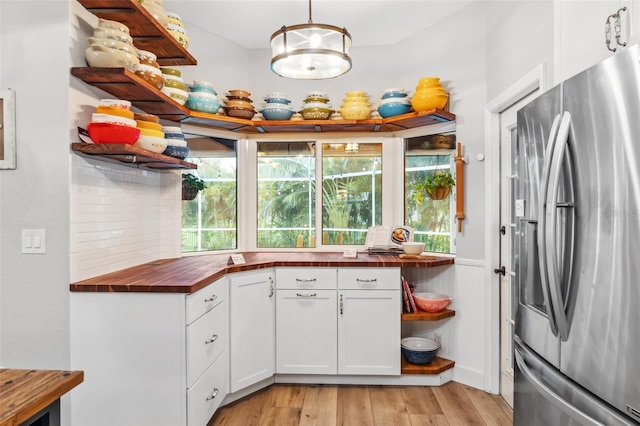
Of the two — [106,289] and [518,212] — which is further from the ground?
[518,212]

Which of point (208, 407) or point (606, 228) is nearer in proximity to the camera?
point (606, 228)

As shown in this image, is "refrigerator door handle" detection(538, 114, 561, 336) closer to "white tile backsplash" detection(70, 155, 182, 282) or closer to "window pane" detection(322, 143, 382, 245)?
"white tile backsplash" detection(70, 155, 182, 282)

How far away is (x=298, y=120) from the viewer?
3205mm

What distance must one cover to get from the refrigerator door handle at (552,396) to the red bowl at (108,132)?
1.95 metres

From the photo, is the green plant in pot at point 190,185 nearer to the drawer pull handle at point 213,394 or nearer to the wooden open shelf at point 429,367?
the drawer pull handle at point 213,394

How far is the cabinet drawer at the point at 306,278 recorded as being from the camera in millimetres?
2852

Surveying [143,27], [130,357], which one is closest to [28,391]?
[130,357]

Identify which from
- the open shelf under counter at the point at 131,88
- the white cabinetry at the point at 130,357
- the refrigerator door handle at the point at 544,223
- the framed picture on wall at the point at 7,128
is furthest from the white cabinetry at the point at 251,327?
the refrigerator door handle at the point at 544,223

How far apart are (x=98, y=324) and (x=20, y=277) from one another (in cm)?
45

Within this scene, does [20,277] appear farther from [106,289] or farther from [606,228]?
[606,228]

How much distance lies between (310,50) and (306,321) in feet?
5.84

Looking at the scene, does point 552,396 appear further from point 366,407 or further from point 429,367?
point 429,367

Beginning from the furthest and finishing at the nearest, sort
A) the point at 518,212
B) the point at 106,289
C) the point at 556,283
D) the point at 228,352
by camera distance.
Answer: the point at 228,352 < the point at 106,289 < the point at 518,212 < the point at 556,283

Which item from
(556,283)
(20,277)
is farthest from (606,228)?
(20,277)
